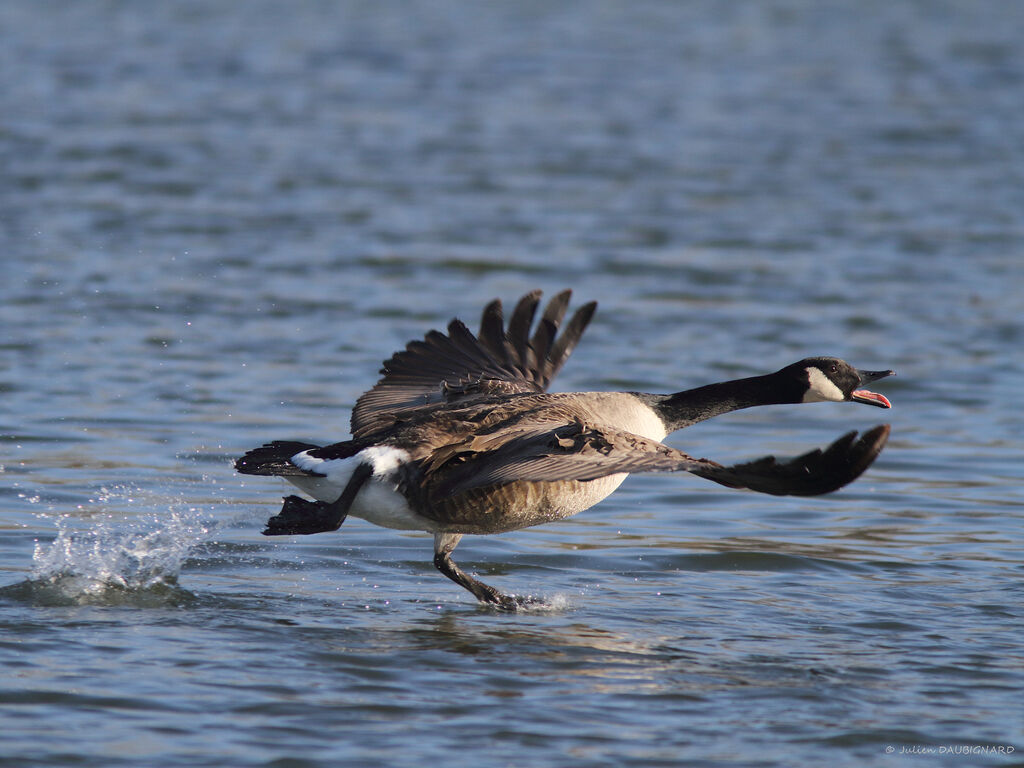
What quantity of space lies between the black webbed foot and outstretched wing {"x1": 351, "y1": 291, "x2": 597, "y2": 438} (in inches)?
61.5

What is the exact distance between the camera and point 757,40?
88.8 ft

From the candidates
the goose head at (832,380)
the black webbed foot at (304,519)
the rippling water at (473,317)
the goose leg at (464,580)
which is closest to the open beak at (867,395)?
the goose head at (832,380)

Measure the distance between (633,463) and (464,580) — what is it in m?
1.35

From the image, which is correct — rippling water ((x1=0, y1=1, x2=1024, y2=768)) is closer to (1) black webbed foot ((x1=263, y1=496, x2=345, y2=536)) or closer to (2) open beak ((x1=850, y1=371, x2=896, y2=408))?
(1) black webbed foot ((x1=263, y1=496, x2=345, y2=536))

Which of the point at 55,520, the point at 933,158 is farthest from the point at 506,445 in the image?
the point at 933,158

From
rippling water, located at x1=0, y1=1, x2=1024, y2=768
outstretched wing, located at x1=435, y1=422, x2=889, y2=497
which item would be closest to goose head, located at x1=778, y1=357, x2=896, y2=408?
rippling water, located at x1=0, y1=1, x2=1024, y2=768

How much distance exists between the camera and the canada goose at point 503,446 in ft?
19.8

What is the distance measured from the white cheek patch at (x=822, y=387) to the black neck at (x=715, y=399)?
100 mm

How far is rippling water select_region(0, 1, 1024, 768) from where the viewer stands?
5.46 metres

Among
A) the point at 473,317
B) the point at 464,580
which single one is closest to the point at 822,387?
the point at 464,580

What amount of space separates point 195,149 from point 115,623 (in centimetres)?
1268

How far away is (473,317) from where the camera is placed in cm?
1231

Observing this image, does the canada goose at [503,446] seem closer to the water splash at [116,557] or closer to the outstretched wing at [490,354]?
the outstretched wing at [490,354]

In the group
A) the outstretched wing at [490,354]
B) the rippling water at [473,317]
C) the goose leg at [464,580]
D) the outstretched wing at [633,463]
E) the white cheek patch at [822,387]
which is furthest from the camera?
the outstretched wing at [490,354]
